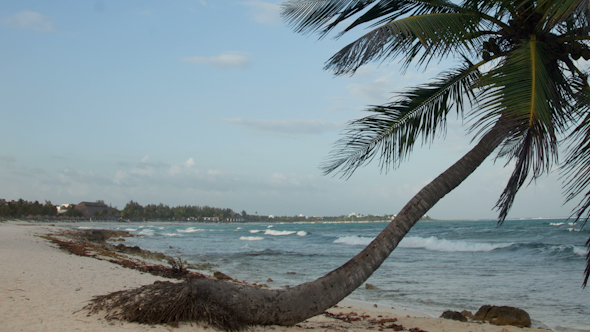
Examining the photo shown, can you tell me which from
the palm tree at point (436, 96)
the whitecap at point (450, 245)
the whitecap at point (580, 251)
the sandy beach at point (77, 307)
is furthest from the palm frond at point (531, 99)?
the whitecap at point (450, 245)

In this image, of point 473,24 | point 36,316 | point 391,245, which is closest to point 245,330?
point 391,245

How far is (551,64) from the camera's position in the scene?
4.28 m

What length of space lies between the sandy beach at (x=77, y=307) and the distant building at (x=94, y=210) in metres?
124

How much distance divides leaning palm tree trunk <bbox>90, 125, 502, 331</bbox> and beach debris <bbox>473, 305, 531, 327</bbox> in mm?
3855

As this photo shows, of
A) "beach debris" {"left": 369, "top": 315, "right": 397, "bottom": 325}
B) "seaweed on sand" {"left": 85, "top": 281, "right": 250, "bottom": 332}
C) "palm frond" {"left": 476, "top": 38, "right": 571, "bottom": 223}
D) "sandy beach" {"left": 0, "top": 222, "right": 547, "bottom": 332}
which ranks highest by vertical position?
"palm frond" {"left": 476, "top": 38, "right": 571, "bottom": 223}

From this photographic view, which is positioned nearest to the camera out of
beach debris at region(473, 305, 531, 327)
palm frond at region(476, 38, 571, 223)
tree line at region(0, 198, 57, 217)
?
palm frond at region(476, 38, 571, 223)

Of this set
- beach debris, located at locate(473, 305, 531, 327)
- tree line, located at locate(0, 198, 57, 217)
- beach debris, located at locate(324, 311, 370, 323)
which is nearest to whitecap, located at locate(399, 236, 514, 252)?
beach debris, located at locate(473, 305, 531, 327)

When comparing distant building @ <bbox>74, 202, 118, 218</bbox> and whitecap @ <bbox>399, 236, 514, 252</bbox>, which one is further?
distant building @ <bbox>74, 202, 118, 218</bbox>

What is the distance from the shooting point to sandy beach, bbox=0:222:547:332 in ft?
14.3

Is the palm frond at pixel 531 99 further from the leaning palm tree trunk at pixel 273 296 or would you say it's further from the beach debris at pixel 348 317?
the beach debris at pixel 348 317

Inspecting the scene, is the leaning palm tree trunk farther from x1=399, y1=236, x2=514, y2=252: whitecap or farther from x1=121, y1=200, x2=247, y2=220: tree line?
x1=121, y1=200, x2=247, y2=220: tree line

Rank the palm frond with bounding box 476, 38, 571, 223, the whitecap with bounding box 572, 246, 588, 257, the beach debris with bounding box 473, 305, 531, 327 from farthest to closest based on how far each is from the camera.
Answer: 1. the whitecap with bounding box 572, 246, 588, 257
2. the beach debris with bounding box 473, 305, 531, 327
3. the palm frond with bounding box 476, 38, 571, 223

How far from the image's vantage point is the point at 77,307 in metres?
5.08

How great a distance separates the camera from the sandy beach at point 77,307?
4.35 meters
